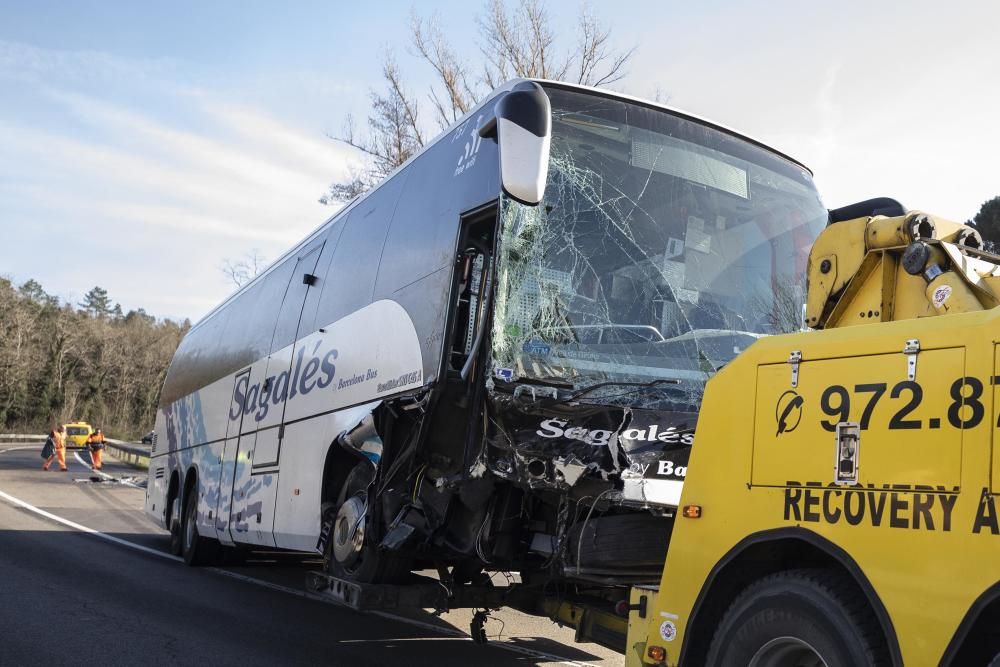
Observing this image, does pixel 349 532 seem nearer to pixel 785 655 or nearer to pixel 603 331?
pixel 603 331

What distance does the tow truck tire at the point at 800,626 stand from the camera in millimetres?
2963

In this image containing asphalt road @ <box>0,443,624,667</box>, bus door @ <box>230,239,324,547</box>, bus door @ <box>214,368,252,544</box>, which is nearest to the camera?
asphalt road @ <box>0,443,624,667</box>

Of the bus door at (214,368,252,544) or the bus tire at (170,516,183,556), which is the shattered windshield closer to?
the bus door at (214,368,252,544)

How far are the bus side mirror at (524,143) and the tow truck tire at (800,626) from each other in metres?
2.15

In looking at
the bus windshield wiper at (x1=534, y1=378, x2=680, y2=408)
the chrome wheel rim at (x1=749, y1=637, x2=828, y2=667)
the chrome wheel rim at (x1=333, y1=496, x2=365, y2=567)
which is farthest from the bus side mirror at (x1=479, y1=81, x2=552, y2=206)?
the chrome wheel rim at (x1=333, y1=496, x2=365, y2=567)

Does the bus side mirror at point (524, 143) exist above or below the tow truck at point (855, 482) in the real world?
above

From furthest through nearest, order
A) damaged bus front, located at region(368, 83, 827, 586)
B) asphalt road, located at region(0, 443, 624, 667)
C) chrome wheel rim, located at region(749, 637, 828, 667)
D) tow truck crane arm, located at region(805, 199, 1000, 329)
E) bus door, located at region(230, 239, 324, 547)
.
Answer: bus door, located at region(230, 239, 324, 547) < asphalt road, located at region(0, 443, 624, 667) < damaged bus front, located at region(368, 83, 827, 586) < tow truck crane arm, located at region(805, 199, 1000, 329) < chrome wheel rim, located at region(749, 637, 828, 667)

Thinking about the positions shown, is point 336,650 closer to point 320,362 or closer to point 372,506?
point 372,506

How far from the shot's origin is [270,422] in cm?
942

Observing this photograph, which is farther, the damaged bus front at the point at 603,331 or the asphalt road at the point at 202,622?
the asphalt road at the point at 202,622

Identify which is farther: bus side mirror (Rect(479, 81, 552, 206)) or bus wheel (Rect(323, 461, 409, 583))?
bus wheel (Rect(323, 461, 409, 583))

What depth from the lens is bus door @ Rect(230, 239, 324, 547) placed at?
29.7ft

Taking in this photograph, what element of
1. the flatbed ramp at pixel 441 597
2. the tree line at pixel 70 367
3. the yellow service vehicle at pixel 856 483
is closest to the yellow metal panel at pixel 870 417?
the yellow service vehicle at pixel 856 483

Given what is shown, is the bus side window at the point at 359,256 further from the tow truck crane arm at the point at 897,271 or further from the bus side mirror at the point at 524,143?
the tow truck crane arm at the point at 897,271
